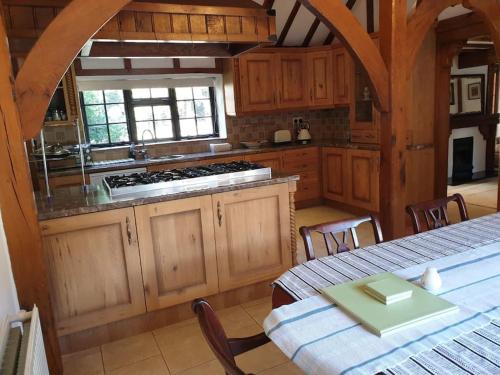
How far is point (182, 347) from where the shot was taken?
243 centimetres

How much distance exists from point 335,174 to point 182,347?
3.44 m

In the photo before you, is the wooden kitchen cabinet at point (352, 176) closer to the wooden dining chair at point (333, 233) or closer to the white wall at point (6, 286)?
the wooden dining chair at point (333, 233)

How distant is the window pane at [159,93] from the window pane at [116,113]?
423 millimetres

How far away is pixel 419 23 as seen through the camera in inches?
104

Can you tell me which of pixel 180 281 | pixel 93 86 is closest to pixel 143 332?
pixel 180 281

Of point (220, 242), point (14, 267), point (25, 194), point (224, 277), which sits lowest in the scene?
point (224, 277)

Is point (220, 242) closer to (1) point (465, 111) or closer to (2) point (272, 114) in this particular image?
(2) point (272, 114)

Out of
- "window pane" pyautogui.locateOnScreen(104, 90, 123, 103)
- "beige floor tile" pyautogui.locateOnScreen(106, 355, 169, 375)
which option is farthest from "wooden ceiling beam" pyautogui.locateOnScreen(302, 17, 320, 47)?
"beige floor tile" pyautogui.locateOnScreen(106, 355, 169, 375)

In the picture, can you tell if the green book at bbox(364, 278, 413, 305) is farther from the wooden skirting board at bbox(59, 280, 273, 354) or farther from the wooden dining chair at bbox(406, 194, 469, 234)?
the wooden skirting board at bbox(59, 280, 273, 354)

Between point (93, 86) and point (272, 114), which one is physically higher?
point (93, 86)

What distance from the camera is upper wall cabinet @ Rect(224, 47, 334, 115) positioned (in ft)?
16.7

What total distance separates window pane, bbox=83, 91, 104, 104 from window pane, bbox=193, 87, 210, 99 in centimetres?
123

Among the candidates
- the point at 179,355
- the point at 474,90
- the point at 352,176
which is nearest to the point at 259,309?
the point at 179,355

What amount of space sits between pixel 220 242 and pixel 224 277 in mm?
260
